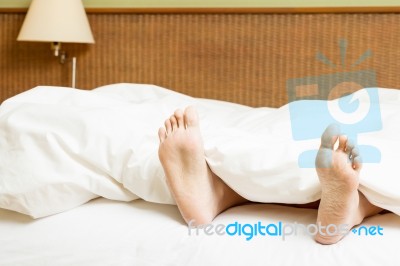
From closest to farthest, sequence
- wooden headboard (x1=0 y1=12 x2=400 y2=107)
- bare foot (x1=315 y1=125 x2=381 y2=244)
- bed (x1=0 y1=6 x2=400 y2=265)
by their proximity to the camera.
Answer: bare foot (x1=315 y1=125 x2=381 y2=244) → bed (x1=0 y1=6 x2=400 y2=265) → wooden headboard (x1=0 y1=12 x2=400 y2=107)

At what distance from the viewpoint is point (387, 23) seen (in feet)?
5.87

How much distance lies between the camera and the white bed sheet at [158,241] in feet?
2.77

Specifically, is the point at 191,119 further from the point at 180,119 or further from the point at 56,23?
the point at 56,23

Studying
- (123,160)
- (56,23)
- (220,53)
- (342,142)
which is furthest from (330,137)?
(56,23)

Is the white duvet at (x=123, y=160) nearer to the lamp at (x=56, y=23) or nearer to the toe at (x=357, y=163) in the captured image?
the toe at (x=357, y=163)

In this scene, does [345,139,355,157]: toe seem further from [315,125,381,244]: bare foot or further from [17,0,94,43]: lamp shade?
[17,0,94,43]: lamp shade

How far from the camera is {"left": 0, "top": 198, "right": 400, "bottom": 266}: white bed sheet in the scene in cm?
84

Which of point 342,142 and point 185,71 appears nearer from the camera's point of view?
point 342,142

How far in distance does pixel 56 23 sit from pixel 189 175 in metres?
1.16

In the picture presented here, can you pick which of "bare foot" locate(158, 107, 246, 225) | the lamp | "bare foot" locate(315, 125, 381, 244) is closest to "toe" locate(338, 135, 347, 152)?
"bare foot" locate(315, 125, 381, 244)

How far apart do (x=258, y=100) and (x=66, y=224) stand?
113 cm

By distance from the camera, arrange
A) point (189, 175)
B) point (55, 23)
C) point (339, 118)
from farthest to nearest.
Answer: point (55, 23)
point (339, 118)
point (189, 175)

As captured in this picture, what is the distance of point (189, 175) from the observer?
38.5 inches

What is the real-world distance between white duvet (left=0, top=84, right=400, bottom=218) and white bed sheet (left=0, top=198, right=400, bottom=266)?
33 mm
